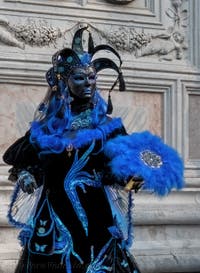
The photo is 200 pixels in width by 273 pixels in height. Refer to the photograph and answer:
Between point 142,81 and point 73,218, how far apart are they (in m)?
2.77

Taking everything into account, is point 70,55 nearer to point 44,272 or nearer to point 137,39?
point 44,272

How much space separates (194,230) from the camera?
697cm

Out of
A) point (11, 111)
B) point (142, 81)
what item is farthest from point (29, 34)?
point (142, 81)

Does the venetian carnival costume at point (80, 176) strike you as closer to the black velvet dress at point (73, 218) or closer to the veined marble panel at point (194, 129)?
the black velvet dress at point (73, 218)

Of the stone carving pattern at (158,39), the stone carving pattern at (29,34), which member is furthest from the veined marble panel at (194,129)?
the stone carving pattern at (29,34)

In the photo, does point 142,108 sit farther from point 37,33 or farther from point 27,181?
point 27,181

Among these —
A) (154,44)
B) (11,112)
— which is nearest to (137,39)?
(154,44)

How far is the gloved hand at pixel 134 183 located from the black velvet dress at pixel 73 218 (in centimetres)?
9

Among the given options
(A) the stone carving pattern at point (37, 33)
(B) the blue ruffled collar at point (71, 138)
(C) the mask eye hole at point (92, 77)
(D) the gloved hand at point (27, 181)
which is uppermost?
(A) the stone carving pattern at point (37, 33)

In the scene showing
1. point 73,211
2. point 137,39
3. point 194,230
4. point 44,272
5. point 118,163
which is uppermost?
point 137,39

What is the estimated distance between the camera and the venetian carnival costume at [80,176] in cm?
436

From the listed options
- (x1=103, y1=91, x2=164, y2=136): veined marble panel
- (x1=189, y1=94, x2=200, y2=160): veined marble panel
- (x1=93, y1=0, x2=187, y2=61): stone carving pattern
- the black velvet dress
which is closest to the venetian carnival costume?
the black velvet dress

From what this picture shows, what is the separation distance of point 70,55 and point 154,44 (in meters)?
2.56

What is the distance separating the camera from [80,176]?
4449 millimetres
